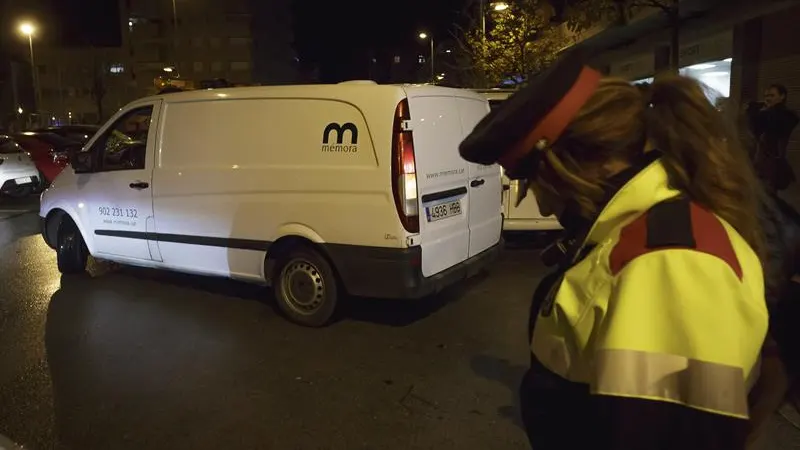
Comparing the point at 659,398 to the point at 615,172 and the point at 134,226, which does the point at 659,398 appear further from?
the point at 134,226

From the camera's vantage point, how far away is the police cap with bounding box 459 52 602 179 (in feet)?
4.05

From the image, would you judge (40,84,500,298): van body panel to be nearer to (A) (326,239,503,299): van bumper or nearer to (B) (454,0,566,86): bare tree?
(A) (326,239,503,299): van bumper

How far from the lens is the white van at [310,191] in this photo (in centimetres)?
532

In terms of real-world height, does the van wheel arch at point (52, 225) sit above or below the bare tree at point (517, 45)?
below

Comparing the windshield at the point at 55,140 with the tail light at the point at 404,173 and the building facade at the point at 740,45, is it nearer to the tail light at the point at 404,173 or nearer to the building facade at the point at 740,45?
the building facade at the point at 740,45

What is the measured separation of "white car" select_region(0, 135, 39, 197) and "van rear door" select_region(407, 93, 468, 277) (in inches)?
498

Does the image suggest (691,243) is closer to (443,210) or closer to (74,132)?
(443,210)

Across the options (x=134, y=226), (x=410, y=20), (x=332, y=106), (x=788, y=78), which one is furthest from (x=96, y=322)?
(x=410, y=20)

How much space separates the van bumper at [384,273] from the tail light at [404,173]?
253mm

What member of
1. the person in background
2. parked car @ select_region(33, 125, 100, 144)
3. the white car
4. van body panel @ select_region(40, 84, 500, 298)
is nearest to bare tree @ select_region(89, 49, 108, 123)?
parked car @ select_region(33, 125, 100, 144)

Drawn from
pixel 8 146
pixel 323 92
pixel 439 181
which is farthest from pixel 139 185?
pixel 8 146

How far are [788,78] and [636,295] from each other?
464 inches

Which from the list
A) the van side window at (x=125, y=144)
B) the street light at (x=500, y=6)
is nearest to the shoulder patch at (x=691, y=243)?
the van side window at (x=125, y=144)

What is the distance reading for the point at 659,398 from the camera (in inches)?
43.8
